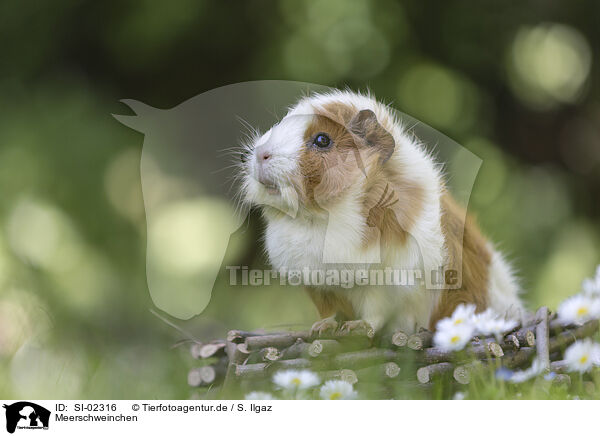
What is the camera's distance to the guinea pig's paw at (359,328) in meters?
1.08

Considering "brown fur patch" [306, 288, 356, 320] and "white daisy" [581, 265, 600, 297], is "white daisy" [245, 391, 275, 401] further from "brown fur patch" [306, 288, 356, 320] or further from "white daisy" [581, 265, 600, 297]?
"white daisy" [581, 265, 600, 297]

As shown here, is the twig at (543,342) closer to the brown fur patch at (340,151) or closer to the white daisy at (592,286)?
the white daisy at (592,286)

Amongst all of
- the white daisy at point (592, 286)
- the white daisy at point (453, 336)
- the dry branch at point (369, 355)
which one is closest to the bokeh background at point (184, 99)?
the white daisy at point (592, 286)

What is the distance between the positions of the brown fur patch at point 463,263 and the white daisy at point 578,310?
0.13 m

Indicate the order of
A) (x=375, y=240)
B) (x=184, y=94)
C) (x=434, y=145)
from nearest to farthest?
(x=375, y=240) < (x=434, y=145) < (x=184, y=94)

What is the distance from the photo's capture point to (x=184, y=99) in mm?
1267

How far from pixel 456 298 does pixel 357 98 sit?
37 cm

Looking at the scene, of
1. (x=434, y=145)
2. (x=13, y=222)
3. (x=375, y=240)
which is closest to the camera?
(x=375, y=240)

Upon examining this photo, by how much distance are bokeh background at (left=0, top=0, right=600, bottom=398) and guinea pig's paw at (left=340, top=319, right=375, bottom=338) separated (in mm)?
127

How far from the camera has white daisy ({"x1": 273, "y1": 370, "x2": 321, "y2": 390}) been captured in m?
1.05
